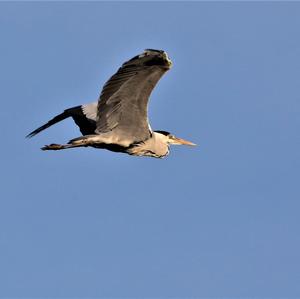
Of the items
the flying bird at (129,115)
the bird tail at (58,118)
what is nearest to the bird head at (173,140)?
the flying bird at (129,115)

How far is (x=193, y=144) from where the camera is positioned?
1775 centimetres

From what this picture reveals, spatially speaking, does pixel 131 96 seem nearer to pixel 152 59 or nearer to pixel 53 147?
pixel 152 59

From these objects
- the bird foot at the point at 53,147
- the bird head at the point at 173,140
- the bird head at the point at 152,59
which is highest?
the bird head at the point at 173,140

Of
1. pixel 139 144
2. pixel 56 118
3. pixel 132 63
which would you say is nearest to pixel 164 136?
pixel 139 144

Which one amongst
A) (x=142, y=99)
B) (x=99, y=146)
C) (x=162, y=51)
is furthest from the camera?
(x=99, y=146)

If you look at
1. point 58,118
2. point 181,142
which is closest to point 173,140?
point 181,142

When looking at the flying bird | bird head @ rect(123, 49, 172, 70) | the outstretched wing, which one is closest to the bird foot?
the flying bird

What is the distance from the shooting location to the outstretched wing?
43.2 feet

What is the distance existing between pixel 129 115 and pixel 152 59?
1665mm

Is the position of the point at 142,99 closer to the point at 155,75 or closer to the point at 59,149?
the point at 155,75

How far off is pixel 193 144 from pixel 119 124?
3275 millimetres

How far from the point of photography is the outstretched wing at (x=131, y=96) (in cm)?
1316

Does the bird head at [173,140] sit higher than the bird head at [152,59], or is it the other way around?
the bird head at [173,140]

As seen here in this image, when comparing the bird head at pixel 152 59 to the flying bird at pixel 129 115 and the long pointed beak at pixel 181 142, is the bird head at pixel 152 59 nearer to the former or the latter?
the flying bird at pixel 129 115
